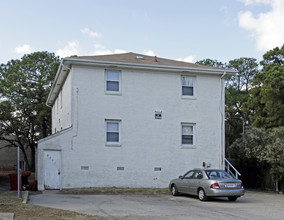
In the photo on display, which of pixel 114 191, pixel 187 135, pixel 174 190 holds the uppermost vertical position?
pixel 187 135

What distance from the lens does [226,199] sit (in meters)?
17.8

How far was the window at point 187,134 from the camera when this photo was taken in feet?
76.6

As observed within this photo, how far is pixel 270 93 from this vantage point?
31781 millimetres

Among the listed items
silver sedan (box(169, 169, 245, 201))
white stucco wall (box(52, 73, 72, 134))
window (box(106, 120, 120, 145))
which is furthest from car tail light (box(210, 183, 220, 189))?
white stucco wall (box(52, 73, 72, 134))

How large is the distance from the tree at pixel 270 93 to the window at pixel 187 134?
1110cm

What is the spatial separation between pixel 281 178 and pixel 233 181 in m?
7.04

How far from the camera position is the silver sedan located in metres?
16.2

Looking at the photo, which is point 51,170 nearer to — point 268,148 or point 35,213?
point 35,213

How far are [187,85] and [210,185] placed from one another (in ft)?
28.3

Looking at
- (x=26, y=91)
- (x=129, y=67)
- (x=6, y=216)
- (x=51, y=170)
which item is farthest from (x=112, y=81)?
(x=26, y=91)

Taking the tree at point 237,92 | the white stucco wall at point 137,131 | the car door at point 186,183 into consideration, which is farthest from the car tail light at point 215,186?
the tree at point 237,92

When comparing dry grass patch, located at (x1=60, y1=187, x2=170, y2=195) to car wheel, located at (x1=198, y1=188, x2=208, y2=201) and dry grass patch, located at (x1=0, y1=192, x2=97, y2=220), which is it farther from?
dry grass patch, located at (x1=0, y1=192, x2=97, y2=220)

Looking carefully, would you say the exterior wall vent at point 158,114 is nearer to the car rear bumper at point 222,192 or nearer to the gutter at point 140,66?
the gutter at point 140,66

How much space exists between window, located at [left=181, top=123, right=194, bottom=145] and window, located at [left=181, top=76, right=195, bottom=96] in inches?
73.7
